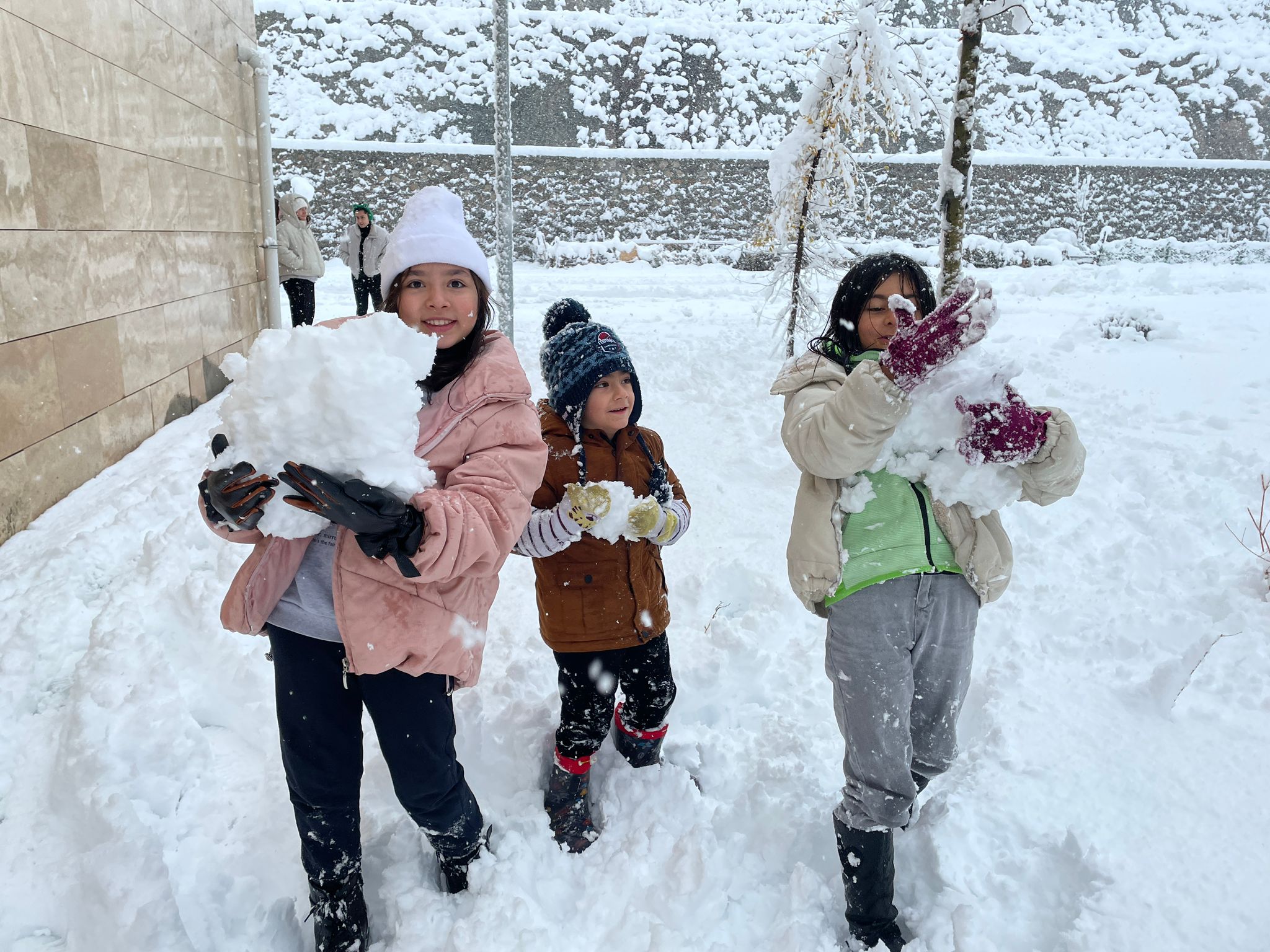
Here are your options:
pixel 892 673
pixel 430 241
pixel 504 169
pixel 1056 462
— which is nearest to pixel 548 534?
pixel 430 241

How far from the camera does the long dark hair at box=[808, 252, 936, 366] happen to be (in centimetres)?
208

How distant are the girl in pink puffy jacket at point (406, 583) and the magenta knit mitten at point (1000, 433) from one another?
106 centimetres

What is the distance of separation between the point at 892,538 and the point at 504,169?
6.76 meters

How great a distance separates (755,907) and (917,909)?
1.45 ft

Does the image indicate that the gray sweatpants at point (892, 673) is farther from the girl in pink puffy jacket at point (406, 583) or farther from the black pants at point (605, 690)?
the girl in pink puffy jacket at point (406, 583)

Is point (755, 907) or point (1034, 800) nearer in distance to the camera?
point (755, 907)

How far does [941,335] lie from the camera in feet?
5.57

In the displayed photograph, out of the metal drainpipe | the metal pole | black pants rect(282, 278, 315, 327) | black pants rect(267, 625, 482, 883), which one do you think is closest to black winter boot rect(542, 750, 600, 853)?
black pants rect(267, 625, 482, 883)

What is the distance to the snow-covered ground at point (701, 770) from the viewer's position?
1.99 m

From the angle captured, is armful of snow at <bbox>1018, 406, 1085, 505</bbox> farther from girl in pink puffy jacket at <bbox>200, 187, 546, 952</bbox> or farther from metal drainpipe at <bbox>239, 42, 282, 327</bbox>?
metal drainpipe at <bbox>239, 42, 282, 327</bbox>

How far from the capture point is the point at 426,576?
62.1 inches

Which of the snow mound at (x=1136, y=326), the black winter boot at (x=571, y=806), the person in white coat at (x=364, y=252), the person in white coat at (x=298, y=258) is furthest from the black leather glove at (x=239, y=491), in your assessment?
the snow mound at (x=1136, y=326)

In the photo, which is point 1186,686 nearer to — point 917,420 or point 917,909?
point 917,909

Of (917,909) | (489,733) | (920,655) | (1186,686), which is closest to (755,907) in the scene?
(917,909)
